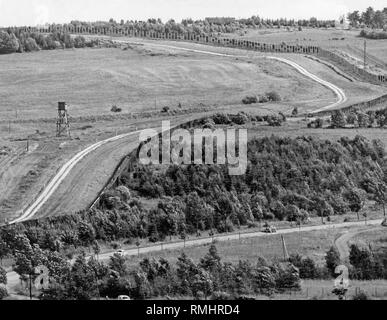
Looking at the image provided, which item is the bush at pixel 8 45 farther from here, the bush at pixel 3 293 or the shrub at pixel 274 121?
the bush at pixel 3 293

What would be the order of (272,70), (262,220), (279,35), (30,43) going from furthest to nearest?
(279,35), (30,43), (272,70), (262,220)

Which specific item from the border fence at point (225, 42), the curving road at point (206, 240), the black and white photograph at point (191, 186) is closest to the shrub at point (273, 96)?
the black and white photograph at point (191, 186)

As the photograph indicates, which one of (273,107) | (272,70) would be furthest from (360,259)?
(272,70)

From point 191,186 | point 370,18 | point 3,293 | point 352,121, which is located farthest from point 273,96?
point 370,18

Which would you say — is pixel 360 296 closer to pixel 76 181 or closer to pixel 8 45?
pixel 76 181

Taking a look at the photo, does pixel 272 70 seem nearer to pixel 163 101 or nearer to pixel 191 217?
pixel 163 101

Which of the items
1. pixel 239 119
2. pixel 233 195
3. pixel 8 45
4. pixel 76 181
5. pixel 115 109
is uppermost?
pixel 8 45
